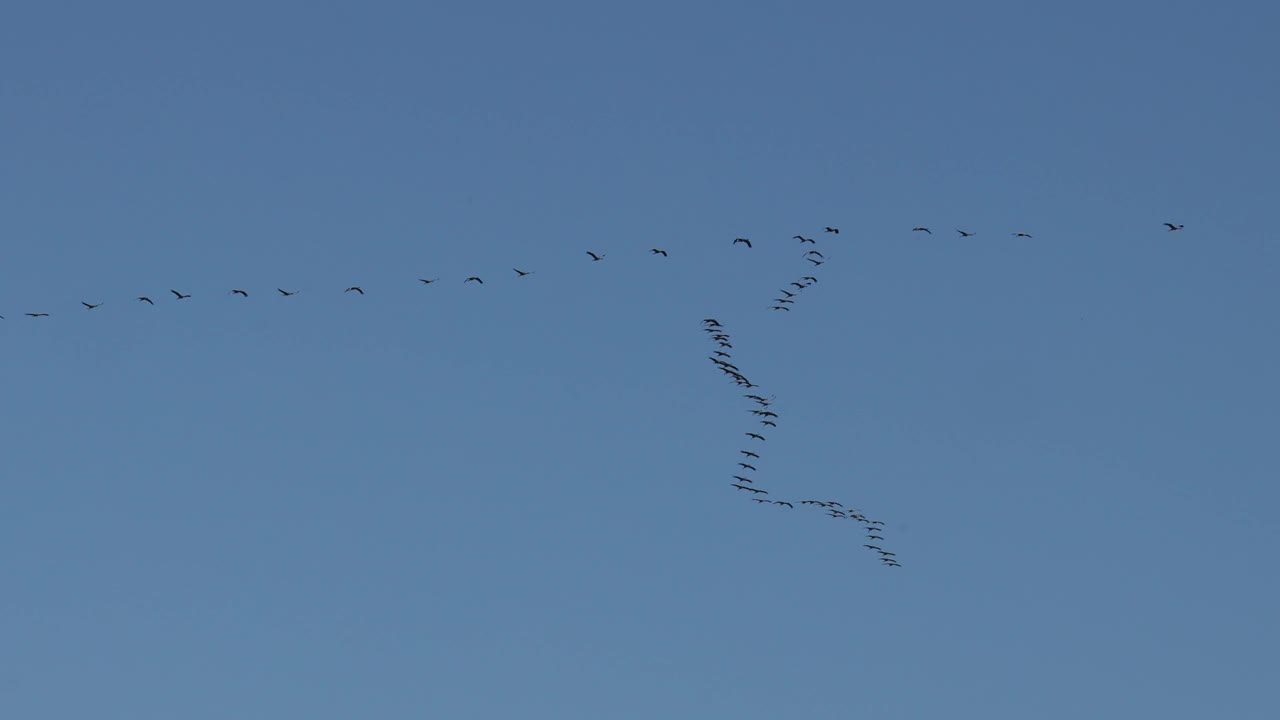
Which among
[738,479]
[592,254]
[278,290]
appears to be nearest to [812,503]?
[738,479]

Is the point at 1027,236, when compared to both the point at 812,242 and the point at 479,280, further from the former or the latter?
the point at 479,280

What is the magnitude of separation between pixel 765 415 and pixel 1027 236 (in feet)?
113

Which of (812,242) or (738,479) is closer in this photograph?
(812,242)

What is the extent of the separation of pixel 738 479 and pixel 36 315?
55534 mm

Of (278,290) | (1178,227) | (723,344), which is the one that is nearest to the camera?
(278,290)

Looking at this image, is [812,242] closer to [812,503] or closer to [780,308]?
[780,308]

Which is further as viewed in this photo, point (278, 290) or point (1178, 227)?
point (1178, 227)

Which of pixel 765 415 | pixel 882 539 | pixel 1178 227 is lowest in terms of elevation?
pixel 882 539

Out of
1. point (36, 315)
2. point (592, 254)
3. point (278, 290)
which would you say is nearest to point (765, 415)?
point (592, 254)

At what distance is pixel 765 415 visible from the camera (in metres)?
147

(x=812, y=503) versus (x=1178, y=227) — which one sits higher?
(x=1178, y=227)

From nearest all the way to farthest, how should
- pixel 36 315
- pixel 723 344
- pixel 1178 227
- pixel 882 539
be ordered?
pixel 36 315 < pixel 1178 227 < pixel 723 344 < pixel 882 539

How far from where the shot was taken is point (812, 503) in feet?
478

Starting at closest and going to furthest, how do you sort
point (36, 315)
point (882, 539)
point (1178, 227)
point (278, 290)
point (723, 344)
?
point (36, 315) → point (278, 290) → point (1178, 227) → point (723, 344) → point (882, 539)
